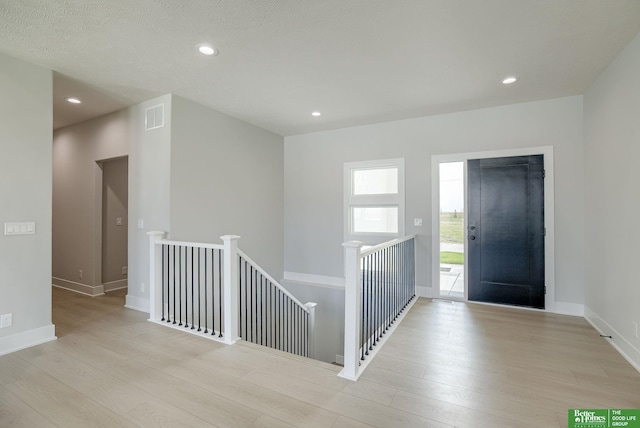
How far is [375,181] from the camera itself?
196 inches

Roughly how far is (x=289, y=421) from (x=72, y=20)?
130 inches

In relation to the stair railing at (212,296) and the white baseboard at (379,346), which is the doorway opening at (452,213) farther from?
the stair railing at (212,296)

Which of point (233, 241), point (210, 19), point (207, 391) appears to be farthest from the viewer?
point (233, 241)

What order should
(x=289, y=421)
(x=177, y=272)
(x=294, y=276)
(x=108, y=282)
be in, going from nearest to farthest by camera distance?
(x=289, y=421) → (x=177, y=272) → (x=108, y=282) → (x=294, y=276)

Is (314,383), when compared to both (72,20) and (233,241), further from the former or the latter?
(72,20)

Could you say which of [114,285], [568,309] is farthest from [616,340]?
[114,285]

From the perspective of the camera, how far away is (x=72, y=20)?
7.36 ft

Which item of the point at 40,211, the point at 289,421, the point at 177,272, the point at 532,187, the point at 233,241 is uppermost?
the point at 532,187

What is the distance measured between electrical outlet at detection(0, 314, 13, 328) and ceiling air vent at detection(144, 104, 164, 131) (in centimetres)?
248

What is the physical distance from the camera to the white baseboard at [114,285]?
4.85 metres

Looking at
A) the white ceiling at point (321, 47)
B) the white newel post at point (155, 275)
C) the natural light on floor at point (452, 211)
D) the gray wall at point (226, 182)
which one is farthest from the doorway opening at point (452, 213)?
the white newel post at point (155, 275)

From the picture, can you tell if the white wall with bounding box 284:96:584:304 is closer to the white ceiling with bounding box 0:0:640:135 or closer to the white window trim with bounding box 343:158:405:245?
the white window trim with bounding box 343:158:405:245

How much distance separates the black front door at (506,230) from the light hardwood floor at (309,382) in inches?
32.4

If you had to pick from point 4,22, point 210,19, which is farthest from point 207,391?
point 4,22
